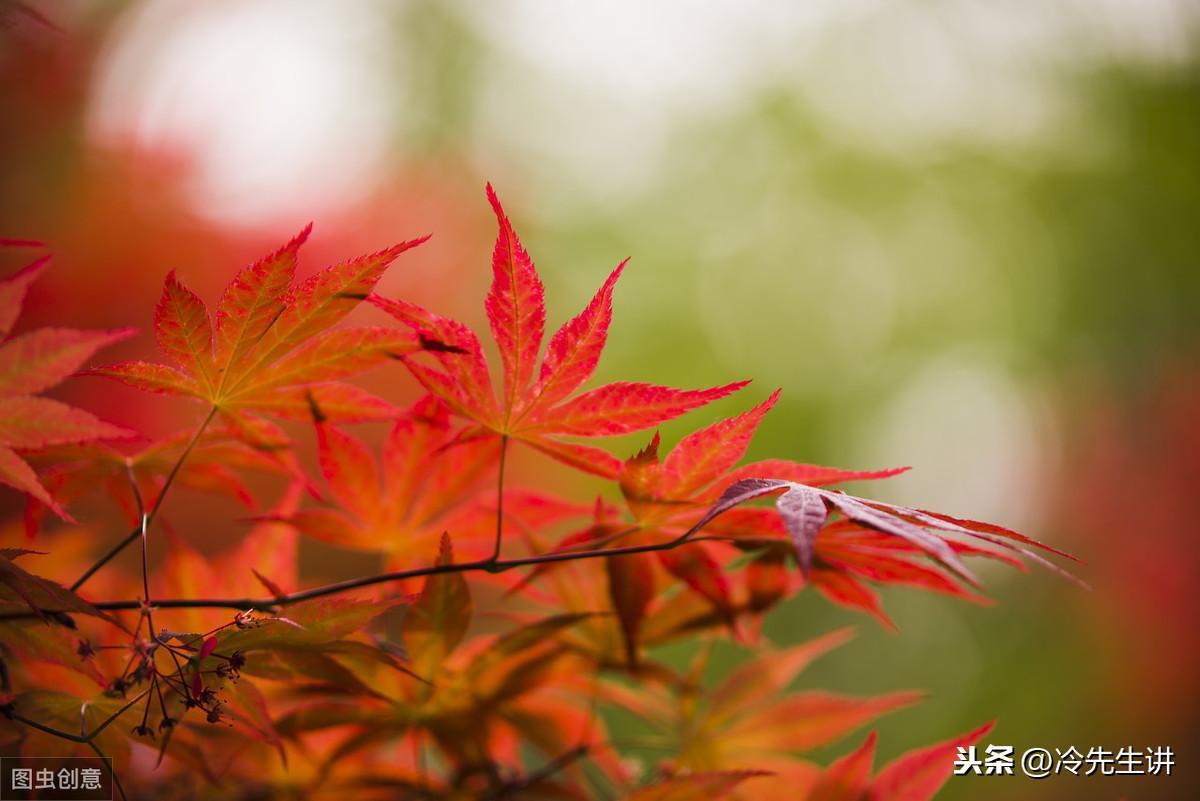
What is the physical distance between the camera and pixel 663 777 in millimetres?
651

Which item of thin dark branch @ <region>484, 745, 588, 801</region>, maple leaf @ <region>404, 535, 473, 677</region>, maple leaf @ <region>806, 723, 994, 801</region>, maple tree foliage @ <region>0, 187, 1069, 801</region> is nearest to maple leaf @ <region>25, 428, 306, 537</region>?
maple tree foliage @ <region>0, 187, 1069, 801</region>

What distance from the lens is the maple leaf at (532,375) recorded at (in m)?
0.48

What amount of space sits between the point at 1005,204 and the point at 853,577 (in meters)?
7.61

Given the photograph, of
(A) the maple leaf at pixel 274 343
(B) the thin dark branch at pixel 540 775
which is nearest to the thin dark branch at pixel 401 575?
(A) the maple leaf at pixel 274 343

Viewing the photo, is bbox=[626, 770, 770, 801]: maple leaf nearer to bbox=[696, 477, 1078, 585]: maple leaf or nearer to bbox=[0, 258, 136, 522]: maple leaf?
bbox=[696, 477, 1078, 585]: maple leaf

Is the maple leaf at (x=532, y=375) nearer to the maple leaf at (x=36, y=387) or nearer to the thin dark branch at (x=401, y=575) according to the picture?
the thin dark branch at (x=401, y=575)

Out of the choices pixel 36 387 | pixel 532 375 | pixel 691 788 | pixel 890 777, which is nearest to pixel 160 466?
pixel 36 387

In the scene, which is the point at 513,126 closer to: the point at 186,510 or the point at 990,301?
the point at 990,301

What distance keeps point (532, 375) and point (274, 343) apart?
0.16 m

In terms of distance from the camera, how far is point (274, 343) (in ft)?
1.63

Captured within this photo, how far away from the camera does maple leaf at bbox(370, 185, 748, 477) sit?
478 millimetres

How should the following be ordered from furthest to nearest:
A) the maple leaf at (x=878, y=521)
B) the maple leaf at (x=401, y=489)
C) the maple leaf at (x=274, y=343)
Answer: the maple leaf at (x=401, y=489) < the maple leaf at (x=274, y=343) < the maple leaf at (x=878, y=521)

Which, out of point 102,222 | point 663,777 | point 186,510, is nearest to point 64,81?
point 102,222

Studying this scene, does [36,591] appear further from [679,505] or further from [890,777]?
[890,777]
